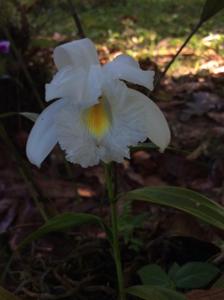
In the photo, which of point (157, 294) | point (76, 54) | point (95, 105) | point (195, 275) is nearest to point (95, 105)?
point (95, 105)

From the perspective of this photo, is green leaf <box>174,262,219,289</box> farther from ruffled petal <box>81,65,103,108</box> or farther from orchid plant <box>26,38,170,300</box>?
ruffled petal <box>81,65,103,108</box>

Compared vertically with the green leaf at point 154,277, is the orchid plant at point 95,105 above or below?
above

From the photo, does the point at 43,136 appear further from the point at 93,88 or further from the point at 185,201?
the point at 185,201

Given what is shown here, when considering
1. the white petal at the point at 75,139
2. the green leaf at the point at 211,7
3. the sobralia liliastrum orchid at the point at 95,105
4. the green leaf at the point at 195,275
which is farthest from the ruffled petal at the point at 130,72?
the green leaf at the point at 195,275

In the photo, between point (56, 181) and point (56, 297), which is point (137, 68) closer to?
point (56, 297)

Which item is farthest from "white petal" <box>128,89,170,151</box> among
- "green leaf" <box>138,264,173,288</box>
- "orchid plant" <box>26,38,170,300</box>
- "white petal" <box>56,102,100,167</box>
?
"green leaf" <box>138,264,173,288</box>

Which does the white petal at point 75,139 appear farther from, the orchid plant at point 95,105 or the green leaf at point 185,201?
the green leaf at point 185,201

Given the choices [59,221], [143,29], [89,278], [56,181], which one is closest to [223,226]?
[59,221]
